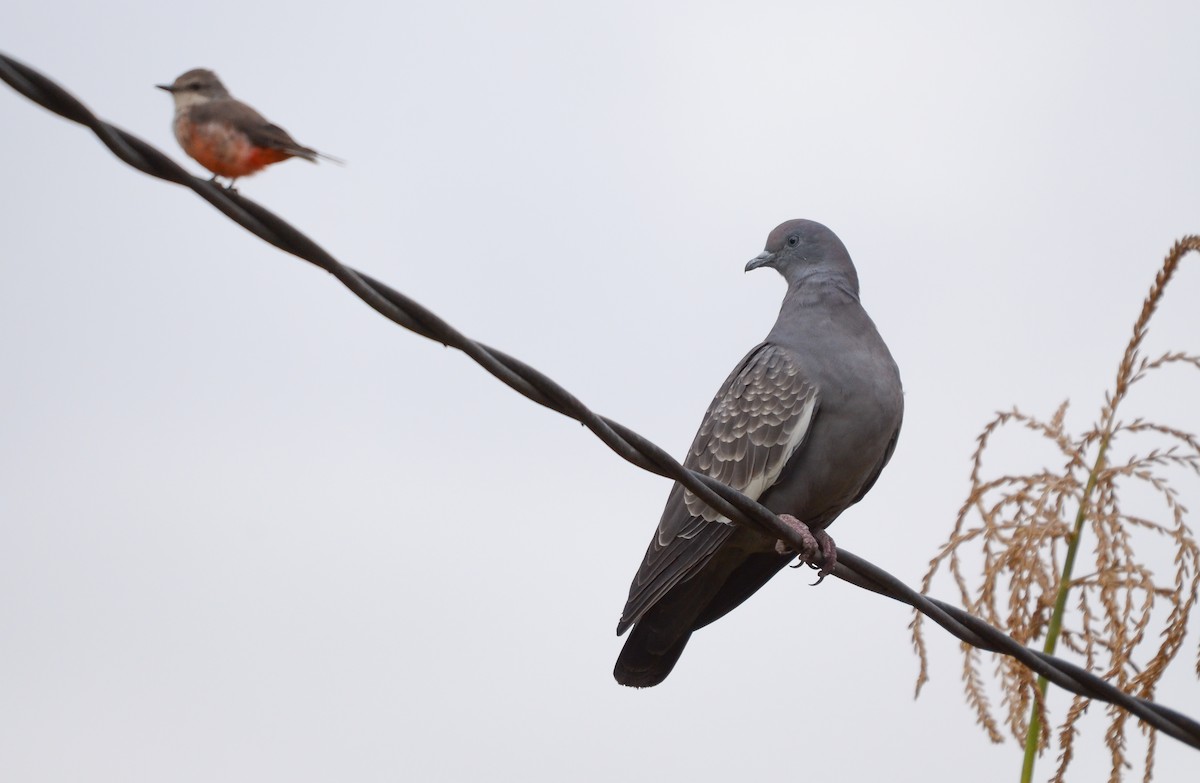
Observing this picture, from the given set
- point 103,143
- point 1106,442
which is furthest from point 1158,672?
point 103,143

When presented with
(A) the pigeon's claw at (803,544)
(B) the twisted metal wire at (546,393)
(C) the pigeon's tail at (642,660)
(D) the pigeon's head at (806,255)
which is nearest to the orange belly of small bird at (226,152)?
(B) the twisted metal wire at (546,393)

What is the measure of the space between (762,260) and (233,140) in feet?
10.8

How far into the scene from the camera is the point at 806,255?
6.21 m

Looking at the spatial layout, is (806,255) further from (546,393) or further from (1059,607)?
(546,393)

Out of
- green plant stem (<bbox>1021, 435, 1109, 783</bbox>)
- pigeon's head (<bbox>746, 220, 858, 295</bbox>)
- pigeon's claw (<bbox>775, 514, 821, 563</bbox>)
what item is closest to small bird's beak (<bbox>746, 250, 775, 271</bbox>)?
pigeon's head (<bbox>746, 220, 858, 295</bbox>)

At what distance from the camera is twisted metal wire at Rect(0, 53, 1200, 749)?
2.56 metres

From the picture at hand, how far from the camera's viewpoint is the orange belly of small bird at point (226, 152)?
137 inches

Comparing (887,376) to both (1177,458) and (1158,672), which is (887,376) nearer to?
(1177,458)

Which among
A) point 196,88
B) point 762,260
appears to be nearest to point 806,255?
point 762,260

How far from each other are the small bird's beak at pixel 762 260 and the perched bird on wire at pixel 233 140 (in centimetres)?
316

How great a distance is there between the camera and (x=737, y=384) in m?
5.73

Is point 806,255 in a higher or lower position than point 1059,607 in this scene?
higher

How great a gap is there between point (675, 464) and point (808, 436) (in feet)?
6.63

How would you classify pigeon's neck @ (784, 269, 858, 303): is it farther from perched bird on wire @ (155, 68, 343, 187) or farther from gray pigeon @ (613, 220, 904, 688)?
perched bird on wire @ (155, 68, 343, 187)
